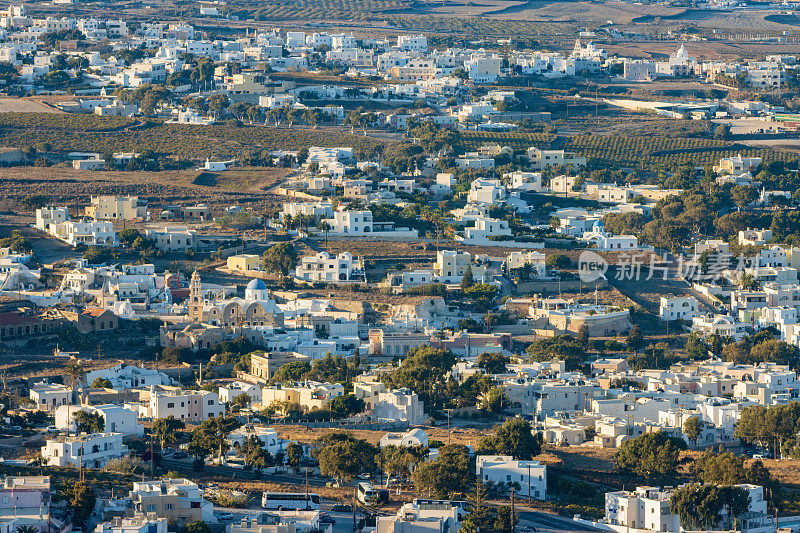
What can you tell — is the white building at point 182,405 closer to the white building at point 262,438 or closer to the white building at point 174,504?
the white building at point 262,438

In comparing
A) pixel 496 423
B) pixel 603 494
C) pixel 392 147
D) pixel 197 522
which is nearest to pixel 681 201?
pixel 392 147

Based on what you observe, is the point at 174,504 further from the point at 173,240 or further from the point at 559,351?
the point at 173,240

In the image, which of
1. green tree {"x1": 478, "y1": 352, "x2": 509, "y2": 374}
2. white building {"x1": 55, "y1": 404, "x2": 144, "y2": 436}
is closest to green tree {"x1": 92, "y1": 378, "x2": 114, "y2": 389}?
white building {"x1": 55, "y1": 404, "x2": 144, "y2": 436}

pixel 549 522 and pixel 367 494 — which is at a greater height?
pixel 367 494

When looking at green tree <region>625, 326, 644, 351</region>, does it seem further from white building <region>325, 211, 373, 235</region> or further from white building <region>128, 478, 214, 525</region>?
white building <region>128, 478, 214, 525</region>

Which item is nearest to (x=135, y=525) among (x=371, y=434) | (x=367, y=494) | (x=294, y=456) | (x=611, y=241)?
(x=367, y=494)

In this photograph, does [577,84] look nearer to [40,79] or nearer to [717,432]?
[40,79]
